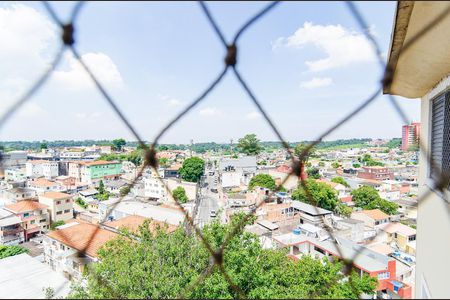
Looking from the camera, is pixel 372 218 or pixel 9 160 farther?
pixel 372 218

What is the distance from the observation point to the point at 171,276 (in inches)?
88.7

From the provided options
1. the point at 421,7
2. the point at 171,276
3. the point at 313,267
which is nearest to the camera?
the point at 421,7

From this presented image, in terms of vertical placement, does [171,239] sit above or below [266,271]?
above

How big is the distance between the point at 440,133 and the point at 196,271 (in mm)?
2078

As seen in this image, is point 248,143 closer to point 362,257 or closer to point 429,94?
point 362,257

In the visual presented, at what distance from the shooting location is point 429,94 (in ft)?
2.33

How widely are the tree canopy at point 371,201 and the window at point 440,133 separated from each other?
35.7 feet

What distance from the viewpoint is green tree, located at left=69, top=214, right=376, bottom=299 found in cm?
192

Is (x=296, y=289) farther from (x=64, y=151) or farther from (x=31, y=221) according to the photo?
(x=64, y=151)

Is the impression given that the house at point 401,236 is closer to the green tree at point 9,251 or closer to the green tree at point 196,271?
the green tree at point 196,271

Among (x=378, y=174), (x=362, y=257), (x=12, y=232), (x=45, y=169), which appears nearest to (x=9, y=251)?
Answer: (x=12, y=232)

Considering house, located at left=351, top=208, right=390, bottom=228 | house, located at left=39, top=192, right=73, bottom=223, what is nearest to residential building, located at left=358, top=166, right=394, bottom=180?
house, located at left=351, top=208, right=390, bottom=228

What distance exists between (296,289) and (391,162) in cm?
2230

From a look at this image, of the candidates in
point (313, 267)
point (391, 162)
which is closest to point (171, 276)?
point (313, 267)
